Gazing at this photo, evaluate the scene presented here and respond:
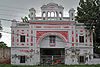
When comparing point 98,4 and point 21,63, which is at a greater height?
point 98,4

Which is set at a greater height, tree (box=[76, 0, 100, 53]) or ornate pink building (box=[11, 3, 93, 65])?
tree (box=[76, 0, 100, 53])

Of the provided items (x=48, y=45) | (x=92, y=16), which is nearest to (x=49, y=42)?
(x=48, y=45)

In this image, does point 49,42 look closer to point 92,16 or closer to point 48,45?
point 48,45

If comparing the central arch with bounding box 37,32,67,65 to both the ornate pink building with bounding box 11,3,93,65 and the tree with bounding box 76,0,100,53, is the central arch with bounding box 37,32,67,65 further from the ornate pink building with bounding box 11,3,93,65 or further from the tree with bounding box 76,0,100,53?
the tree with bounding box 76,0,100,53

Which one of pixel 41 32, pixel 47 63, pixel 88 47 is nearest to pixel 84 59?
pixel 88 47

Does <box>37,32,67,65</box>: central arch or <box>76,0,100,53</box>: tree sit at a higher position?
<box>76,0,100,53</box>: tree

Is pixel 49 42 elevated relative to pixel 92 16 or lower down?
lower down

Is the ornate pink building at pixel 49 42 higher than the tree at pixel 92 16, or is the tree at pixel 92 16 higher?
the tree at pixel 92 16

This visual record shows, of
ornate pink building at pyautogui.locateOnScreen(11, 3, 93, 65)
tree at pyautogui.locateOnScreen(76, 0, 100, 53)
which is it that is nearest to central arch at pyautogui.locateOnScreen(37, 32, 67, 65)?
ornate pink building at pyautogui.locateOnScreen(11, 3, 93, 65)

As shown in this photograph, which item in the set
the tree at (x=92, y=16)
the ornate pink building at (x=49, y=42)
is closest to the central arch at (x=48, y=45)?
the ornate pink building at (x=49, y=42)

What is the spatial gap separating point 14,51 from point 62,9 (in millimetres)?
11013

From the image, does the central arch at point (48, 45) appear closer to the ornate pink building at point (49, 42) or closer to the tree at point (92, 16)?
the ornate pink building at point (49, 42)

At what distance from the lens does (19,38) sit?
26.8m

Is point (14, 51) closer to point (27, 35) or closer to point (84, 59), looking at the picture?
point (27, 35)
